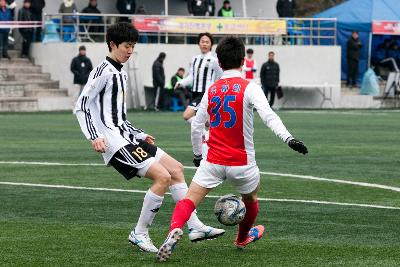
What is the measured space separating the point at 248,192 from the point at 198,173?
48 cm

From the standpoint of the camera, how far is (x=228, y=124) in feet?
31.8

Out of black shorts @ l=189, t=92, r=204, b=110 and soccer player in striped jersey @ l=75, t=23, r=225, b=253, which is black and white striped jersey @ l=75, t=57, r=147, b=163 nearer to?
soccer player in striped jersey @ l=75, t=23, r=225, b=253

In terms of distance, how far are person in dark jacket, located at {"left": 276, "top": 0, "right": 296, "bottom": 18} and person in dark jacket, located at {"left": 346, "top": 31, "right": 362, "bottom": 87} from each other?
2.98 m

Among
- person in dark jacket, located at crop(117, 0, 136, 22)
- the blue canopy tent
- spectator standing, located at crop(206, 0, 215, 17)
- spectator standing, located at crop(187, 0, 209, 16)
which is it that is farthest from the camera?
spectator standing, located at crop(206, 0, 215, 17)

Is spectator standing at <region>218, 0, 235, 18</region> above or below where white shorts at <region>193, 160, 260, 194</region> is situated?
below

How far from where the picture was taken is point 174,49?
46344mm

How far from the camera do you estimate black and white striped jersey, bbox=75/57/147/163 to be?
33.4ft

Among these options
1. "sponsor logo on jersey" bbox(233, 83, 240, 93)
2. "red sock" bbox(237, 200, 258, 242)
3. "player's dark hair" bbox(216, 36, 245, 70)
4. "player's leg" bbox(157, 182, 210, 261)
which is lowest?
"red sock" bbox(237, 200, 258, 242)

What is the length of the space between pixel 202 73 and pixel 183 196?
11.6 meters

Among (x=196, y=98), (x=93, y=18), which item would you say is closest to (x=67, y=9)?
(x=93, y=18)

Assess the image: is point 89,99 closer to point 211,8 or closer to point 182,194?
point 182,194

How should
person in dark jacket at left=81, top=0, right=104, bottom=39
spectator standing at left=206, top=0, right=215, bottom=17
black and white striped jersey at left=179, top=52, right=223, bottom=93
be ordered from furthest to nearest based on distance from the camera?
1. spectator standing at left=206, top=0, right=215, bottom=17
2. person in dark jacket at left=81, top=0, right=104, bottom=39
3. black and white striped jersey at left=179, top=52, right=223, bottom=93

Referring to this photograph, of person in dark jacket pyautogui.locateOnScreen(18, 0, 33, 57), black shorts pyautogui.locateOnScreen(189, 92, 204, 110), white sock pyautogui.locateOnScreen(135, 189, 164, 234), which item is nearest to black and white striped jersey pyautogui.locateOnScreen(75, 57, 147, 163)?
white sock pyautogui.locateOnScreen(135, 189, 164, 234)

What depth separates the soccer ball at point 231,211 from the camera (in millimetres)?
9984
